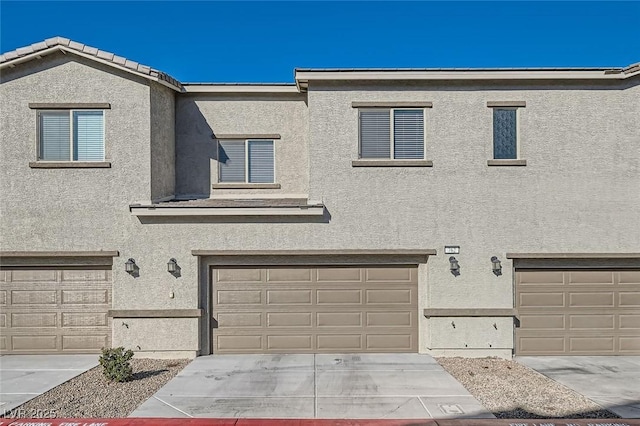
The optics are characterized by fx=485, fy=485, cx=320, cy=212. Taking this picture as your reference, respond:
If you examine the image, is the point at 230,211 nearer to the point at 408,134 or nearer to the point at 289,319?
the point at 289,319

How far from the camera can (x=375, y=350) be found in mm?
10812

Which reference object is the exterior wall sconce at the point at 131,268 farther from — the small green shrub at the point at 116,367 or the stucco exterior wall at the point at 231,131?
the stucco exterior wall at the point at 231,131

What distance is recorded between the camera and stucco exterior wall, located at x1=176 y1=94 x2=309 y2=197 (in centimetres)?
1206

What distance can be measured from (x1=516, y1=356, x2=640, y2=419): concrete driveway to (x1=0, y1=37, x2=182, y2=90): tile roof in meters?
10.3

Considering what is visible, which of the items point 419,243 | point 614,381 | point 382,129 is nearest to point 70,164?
point 382,129

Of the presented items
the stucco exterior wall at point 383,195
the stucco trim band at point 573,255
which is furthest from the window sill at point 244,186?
the stucco trim band at point 573,255

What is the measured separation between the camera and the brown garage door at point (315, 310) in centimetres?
1080

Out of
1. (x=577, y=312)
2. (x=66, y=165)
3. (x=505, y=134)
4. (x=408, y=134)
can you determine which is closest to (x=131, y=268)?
(x=66, y=165)

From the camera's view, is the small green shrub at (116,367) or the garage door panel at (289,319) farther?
the garage door panel at (289,319)

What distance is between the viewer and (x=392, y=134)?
11.0 m

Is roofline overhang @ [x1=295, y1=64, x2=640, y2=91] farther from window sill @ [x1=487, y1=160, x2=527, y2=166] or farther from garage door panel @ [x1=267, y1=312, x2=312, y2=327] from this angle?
garage door panel @ [x1=267, y1=312, x2=312, y2=327]

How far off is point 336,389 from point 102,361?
431 centimetres

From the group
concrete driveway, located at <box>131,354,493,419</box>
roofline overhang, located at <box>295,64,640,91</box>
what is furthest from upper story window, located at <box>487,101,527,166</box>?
concrete driveway, located at <box>131,354,493,419</box>

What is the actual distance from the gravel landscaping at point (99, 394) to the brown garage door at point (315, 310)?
1666 mm
